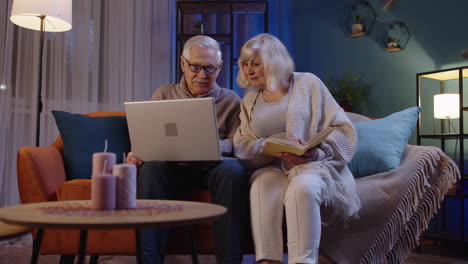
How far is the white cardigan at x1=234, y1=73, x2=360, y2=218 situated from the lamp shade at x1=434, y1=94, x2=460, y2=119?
1.41 m

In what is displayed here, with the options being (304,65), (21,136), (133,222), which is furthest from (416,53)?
(133,222)

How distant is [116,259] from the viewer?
2379 millimetres

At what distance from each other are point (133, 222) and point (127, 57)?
257 centimetres

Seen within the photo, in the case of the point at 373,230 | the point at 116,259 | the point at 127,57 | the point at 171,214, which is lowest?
the point at 116,259

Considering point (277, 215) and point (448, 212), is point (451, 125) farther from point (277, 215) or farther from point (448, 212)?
point (277, 215)

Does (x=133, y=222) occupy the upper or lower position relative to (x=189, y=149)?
lower

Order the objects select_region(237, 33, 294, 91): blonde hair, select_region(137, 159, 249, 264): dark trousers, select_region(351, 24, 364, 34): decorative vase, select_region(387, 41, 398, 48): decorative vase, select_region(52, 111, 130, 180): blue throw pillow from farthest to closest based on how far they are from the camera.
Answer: select_region(351, 24, 364, 34): decorative vase < select_region(387, 41, 398, 48): decorative vase < select_region(52, 111, 130, 180): blue throw pillow < select_region(237, 33, 294, 91): blonde hair < select_region(137, 159, 249, 264): dark trousers

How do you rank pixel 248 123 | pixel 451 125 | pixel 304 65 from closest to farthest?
1. pixel 248 123
2. pixel 451 125
3. pixel 304 65

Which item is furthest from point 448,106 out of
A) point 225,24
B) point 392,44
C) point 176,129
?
point 176,129

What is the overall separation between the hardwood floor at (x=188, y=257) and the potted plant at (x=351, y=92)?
115cm

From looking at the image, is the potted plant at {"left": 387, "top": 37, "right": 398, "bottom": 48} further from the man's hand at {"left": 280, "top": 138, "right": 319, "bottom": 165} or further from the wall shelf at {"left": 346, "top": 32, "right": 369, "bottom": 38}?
the man's hand at {"left": 280, "top": 138, "right": 319, "bottom": 165}

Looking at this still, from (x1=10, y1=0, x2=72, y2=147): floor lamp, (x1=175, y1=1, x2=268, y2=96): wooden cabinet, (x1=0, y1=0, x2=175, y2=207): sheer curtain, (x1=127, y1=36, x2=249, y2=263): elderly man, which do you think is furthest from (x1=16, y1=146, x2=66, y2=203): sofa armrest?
(x1=175, y1=1, x2=268, y2=96): wooden cabinet

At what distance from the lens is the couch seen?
169 centimetres

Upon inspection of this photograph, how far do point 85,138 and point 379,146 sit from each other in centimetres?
128
